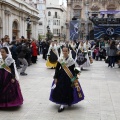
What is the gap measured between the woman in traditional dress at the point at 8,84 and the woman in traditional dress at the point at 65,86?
0.90 metres

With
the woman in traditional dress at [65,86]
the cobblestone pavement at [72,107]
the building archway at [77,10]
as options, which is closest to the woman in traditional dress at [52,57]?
the cobblestone pavement at [72,107]

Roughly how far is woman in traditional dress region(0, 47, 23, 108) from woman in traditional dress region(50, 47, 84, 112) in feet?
2.97

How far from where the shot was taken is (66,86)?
7.17 metres

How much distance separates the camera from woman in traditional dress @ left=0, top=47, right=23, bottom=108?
277 inches

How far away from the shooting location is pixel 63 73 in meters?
7.28

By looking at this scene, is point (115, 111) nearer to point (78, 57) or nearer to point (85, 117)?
point (85, 117)

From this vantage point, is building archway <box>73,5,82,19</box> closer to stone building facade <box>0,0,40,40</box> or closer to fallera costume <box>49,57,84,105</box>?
stone building facade <box>0,0,40,40</box>

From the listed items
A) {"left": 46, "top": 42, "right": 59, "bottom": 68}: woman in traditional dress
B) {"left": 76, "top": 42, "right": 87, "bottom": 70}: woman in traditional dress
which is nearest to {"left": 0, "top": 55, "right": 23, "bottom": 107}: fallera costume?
{"left": 76, "top": 42, "right": 87, "bottom": 70}: woman in traditional dress

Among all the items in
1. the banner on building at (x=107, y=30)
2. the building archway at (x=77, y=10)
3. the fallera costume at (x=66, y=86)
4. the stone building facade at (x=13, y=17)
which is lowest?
the fallera costume at (x=66, y=86)

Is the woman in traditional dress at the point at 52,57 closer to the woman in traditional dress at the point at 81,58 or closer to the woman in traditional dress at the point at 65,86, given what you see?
the woman in traditional dress at the point at 81,58

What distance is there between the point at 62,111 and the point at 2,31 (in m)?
23.0

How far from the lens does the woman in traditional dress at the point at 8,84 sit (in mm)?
7027

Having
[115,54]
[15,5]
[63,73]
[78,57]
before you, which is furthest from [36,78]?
[15,5]

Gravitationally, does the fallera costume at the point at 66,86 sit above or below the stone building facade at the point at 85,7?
below
